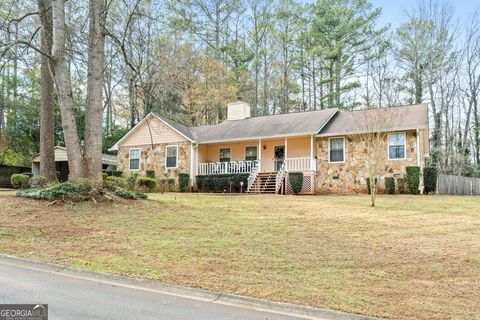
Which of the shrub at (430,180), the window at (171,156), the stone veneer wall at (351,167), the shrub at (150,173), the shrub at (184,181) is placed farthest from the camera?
the shrub at (150,173)

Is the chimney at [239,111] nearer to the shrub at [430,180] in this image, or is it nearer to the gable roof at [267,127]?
the gable roof at [267,127]

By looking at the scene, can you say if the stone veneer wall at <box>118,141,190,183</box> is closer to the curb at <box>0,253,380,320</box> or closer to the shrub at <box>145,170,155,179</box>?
the shrub at <box>145,170,155,179</box>

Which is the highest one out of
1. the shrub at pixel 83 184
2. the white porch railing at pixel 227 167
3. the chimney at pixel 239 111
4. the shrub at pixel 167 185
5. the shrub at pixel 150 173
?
the chimney at pixel 239 111

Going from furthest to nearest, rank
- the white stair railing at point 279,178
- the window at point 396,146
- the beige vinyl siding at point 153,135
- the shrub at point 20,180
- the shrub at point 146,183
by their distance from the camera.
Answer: the beige vinyl siding at point 153,135, the shrub at point 20,180, the shrub at point 146,183, the white stair railing at point 279,178, the window at point 396,146

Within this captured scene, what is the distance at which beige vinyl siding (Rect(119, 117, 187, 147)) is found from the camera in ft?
74.5

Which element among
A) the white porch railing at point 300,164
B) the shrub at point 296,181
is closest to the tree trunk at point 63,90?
the shrub at point 296,181

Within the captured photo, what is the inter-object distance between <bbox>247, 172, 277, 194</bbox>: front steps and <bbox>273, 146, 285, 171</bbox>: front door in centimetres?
137

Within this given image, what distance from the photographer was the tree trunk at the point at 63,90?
10.2 m

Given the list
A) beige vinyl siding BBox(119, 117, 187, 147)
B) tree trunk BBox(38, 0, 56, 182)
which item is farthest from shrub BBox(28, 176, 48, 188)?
beige vinyl siding BBox(119, 117, 187, 147)

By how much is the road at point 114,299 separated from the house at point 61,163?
66.5 ft

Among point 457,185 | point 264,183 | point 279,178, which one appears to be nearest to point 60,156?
point 264,183

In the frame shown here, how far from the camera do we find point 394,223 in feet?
27.9

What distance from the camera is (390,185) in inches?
675

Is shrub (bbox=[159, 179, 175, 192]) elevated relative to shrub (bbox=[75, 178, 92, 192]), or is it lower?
lower
